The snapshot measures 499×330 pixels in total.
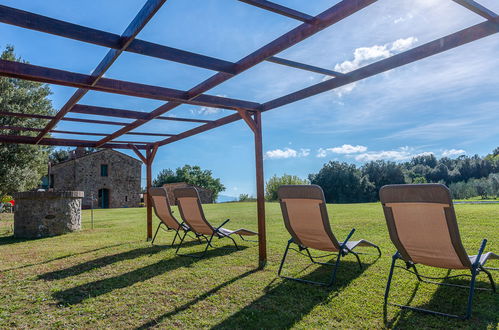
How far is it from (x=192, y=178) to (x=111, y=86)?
150 ft

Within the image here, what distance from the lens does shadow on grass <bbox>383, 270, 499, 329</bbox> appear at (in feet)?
8.94

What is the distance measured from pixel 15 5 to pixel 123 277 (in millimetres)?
3303

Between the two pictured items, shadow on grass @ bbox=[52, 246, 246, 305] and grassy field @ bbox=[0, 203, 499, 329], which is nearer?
grassy field @ bbox=[0, 203, 499, 329]

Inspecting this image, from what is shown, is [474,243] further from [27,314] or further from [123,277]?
[27,314]

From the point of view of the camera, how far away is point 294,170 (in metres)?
26.8

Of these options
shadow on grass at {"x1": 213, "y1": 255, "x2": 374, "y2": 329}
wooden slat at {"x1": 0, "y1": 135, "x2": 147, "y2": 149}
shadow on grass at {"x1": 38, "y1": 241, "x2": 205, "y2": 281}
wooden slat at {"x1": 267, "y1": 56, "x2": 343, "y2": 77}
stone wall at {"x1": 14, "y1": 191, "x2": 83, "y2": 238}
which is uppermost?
wooden slat at {"x1": 267, "y1": 56, "x2": 343, "y2": 77}

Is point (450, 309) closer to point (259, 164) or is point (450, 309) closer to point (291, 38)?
point (291, 38)

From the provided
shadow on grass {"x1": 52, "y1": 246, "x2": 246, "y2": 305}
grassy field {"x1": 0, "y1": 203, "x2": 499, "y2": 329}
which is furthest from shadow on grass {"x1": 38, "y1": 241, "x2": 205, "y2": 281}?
shadow on grass {"x1": 52, "y1": 246, "x2": 246, "y2": 305}

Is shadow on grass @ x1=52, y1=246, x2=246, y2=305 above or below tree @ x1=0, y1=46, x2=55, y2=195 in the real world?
below

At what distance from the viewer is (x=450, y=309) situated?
3035 millimetres

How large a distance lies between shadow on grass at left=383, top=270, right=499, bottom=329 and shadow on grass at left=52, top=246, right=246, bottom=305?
9.78ft

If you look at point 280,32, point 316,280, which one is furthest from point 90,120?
point 316,280

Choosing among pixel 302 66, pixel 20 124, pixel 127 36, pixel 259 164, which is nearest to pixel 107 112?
pixel 259 164

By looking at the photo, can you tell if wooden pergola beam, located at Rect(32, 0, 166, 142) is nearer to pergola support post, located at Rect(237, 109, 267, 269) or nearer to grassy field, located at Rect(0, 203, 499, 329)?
pergola support post, located at Rect(237, 109, 267, 269)
